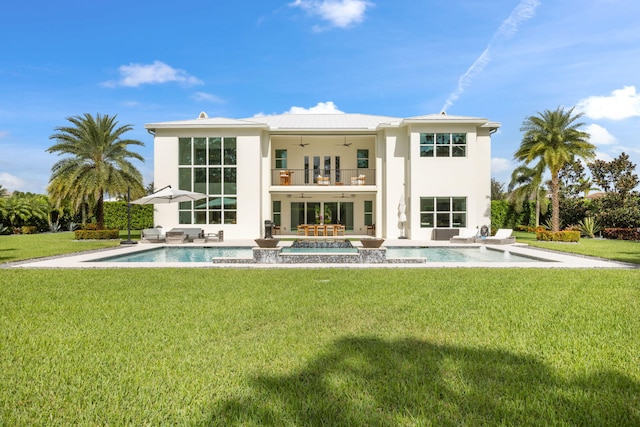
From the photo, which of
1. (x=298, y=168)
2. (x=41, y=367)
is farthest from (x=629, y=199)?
(x=41, y=367)

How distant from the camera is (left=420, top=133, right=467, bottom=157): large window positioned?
21.5 meters

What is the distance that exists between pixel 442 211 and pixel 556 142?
7.46m

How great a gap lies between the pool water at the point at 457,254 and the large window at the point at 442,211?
3.76m

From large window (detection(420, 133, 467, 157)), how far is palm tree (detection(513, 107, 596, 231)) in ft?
12.9

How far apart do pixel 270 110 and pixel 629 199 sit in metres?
26.0

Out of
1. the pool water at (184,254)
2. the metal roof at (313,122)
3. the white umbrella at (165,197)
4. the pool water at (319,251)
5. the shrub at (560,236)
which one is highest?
the metal roof at (313,122)

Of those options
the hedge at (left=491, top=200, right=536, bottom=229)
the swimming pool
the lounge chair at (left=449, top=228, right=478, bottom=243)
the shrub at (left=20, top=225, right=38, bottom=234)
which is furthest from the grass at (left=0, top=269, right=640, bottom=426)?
the shrub at (left=20, top=225, right=38, bottom=234)

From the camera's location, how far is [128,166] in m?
22.5

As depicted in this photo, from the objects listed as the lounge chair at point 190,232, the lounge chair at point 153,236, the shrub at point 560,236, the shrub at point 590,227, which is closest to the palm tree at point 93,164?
the lounge chair at point 153,236

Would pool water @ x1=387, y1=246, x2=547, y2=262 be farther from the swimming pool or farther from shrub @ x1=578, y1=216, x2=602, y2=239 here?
shrub @ x1=578, y1=216, x2=602, y2=239

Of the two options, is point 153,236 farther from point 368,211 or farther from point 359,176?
point 368,211

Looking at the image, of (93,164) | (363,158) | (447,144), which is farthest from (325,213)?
(93,164)

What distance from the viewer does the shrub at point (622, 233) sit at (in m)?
21.8

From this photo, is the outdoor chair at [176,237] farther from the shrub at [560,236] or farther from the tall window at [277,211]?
the shrub at [560,236]
